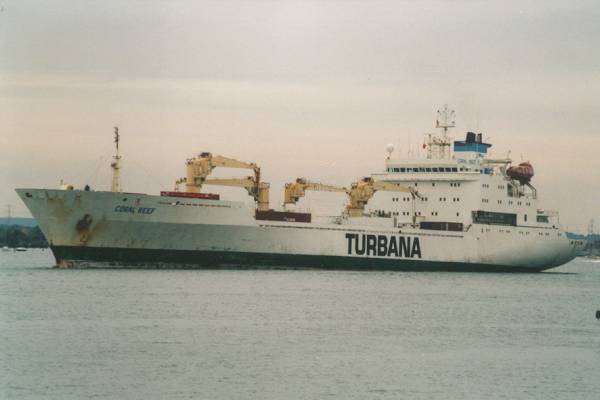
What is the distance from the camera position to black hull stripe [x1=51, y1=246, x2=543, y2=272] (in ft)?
163

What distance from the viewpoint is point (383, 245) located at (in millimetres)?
58500

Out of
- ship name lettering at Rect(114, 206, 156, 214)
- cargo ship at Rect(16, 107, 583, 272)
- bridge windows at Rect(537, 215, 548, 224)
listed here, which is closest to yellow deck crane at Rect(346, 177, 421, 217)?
cargo ship at Rect(16, 107, 583, 272)

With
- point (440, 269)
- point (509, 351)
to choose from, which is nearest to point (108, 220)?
point (440, 269)

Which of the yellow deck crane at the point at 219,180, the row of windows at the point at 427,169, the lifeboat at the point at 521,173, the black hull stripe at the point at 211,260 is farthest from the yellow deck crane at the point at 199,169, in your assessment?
the lifeboat at the point at 521,173

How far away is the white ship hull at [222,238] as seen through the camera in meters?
49.0

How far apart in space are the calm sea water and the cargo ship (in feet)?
8.09

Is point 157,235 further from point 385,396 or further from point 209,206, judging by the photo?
point 385,396

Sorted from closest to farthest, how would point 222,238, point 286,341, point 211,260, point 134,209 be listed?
point 286,341
point 134,209
point 222,238
point 211,260

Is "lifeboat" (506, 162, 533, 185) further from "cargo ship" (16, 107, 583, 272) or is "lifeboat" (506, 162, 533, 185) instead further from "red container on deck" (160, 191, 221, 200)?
"red container on deck" (160, 191, 221, 200)

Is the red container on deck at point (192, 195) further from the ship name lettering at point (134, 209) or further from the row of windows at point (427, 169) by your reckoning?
the row of windows at point (427, 169)

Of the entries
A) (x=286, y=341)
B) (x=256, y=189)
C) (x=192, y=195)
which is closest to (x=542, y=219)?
(x=256, y=189)

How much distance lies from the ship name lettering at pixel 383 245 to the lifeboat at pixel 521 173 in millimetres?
9732

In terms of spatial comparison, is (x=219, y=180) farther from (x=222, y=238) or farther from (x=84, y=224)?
(x=84, y=224)

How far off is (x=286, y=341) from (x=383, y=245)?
2934cm
